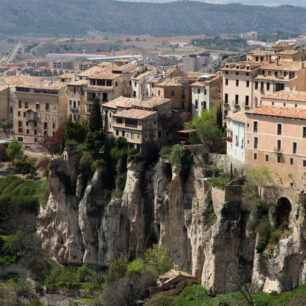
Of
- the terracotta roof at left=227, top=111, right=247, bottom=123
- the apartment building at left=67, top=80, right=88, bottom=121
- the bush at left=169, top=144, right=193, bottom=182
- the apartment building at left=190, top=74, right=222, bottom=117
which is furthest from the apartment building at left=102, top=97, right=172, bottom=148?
the terracotta roof at left=227, top=111, right=247, bottom=123

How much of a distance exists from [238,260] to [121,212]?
1279cm

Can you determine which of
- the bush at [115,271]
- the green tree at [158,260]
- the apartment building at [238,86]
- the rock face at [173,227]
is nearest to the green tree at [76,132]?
the rock face at [173,227]

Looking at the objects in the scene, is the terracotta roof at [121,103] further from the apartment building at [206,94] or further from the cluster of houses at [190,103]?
the apartment building at [206,94]

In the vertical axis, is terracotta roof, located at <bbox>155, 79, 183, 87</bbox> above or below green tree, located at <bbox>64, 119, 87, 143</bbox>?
above

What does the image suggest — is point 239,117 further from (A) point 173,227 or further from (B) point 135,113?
(B) point 135,113

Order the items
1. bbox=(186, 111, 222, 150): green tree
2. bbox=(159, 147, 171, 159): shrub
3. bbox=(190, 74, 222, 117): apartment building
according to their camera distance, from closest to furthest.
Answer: bbox=(186, 111, 222, 150): green tree → bbox=(159, 147, 171, 159): shrub → bbox=(190, 74, 222, 117): apartment building

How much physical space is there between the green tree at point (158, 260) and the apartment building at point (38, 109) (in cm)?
2280

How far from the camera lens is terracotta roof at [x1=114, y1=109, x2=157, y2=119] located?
2766 inches

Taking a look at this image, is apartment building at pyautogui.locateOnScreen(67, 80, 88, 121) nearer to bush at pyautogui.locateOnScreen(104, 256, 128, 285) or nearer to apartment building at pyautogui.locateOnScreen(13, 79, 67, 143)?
apartment building at pyautogui.locateOnScreen(13, 79, 67, 143)

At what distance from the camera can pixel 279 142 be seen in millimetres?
60438

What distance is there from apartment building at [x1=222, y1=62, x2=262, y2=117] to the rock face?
7.59m

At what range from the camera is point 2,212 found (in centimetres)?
7612

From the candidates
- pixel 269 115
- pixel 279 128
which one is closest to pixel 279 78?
pixel 269 115

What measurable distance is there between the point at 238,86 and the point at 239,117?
6440 mm
